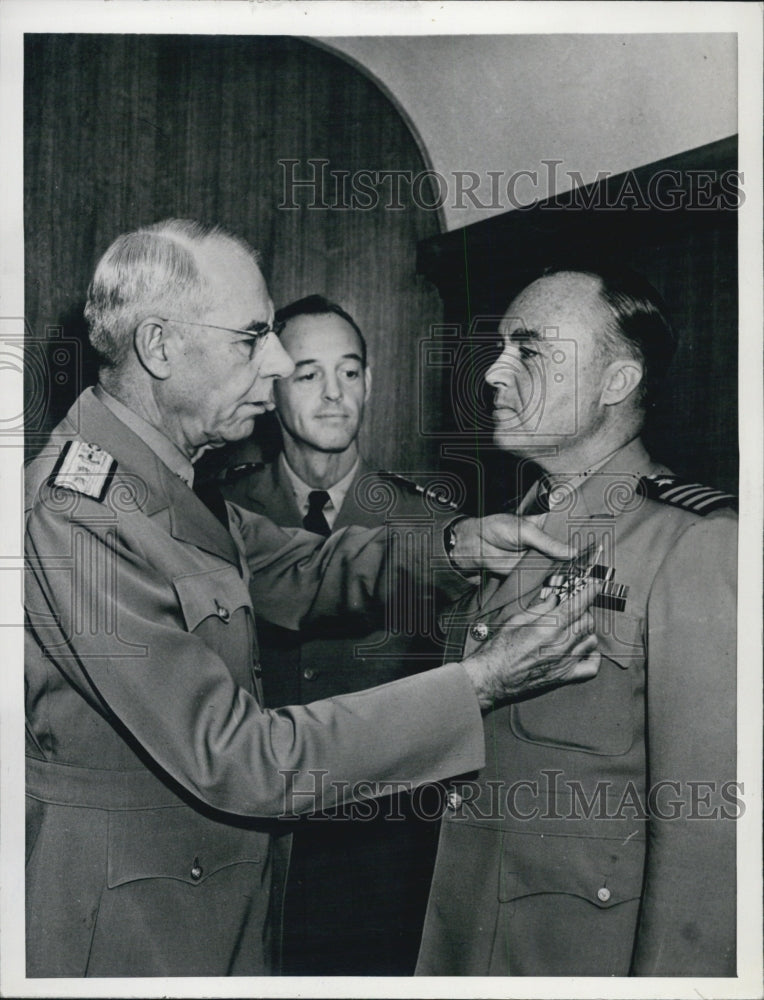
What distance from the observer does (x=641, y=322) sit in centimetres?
245

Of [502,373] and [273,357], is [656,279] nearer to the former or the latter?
[502,373]

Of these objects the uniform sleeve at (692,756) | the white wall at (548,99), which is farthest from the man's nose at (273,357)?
the uniform sleeve at (692,756)

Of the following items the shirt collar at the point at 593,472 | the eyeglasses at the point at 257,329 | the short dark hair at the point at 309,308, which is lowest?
the shirt collar at the point at 593,472

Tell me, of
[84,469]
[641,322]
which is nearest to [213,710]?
[84,469]

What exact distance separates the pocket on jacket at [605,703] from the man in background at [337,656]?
33cm

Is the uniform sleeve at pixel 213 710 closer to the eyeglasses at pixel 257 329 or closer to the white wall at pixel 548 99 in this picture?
the eyeglasses at pixel 257 329

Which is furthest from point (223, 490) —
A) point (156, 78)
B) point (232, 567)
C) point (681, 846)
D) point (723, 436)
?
point (681, 846)

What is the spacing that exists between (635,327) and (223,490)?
1168 mm

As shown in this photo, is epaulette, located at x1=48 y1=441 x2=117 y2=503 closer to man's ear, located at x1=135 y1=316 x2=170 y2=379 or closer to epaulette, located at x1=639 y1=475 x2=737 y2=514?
man's ear, located at x1=135 y1=316 x2=170 y2=379

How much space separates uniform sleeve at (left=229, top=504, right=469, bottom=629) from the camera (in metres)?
2.46

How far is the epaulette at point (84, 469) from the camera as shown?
2.42 metres

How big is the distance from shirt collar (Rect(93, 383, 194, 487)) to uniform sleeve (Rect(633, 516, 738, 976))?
1.29 meters

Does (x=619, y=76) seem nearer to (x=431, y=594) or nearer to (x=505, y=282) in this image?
(x=505, y=282)

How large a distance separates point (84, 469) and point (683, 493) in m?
1.56
